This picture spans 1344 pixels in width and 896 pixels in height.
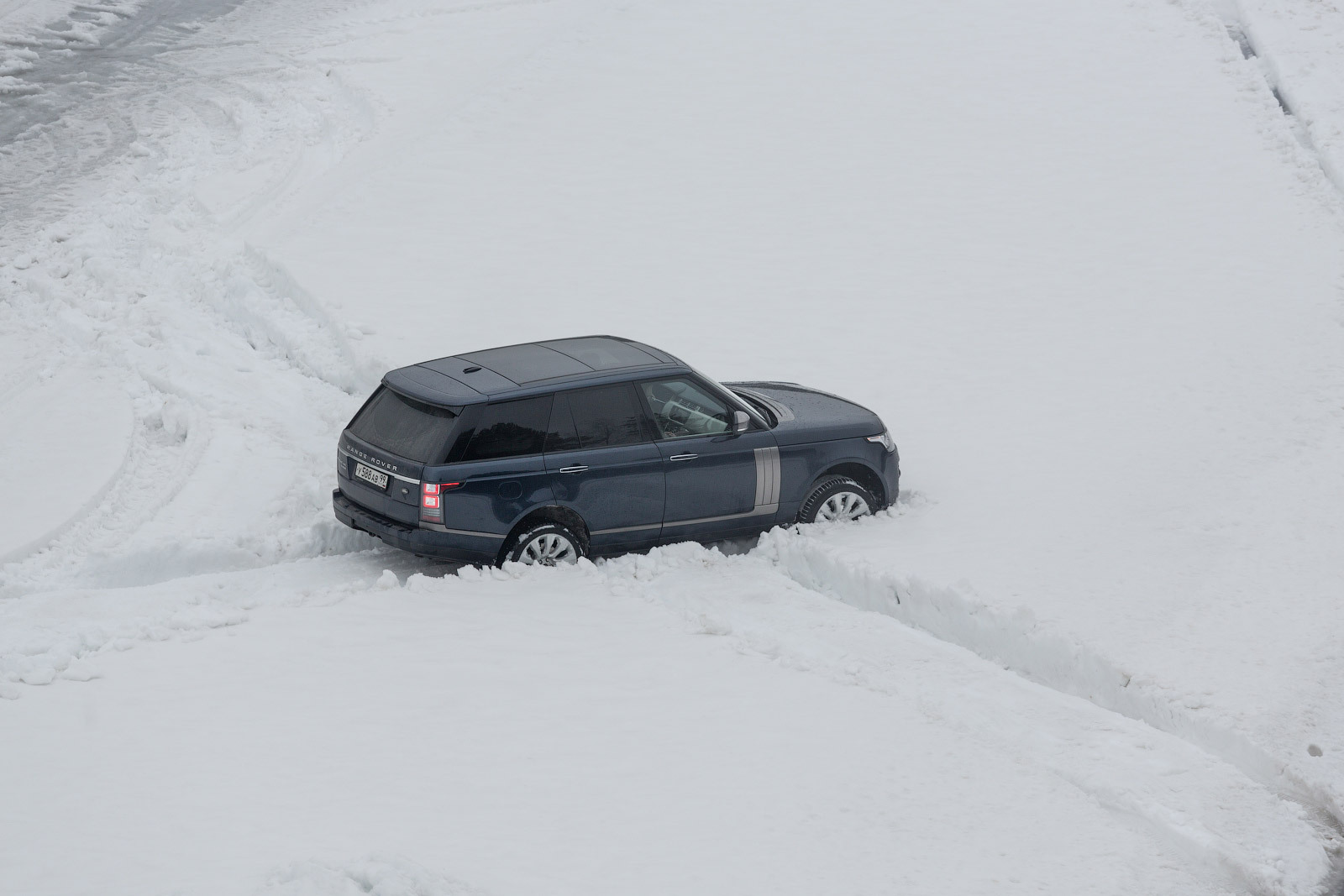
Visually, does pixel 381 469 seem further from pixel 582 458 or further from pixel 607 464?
pixel 607 464

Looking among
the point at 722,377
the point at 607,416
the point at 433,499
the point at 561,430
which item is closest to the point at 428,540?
the point at 433,499

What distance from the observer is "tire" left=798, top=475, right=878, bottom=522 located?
987cm

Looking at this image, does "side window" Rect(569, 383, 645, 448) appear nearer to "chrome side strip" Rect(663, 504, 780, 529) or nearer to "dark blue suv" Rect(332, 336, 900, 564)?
"dark blue suv" Rect(332, 336, 900, 564)

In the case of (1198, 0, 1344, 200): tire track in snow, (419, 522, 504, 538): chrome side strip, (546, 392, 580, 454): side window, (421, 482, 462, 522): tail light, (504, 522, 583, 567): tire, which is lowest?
(504, 522, 583, 567): tire

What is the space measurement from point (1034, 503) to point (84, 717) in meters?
6.76

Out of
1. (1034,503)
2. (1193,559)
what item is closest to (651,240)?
(1034,503)

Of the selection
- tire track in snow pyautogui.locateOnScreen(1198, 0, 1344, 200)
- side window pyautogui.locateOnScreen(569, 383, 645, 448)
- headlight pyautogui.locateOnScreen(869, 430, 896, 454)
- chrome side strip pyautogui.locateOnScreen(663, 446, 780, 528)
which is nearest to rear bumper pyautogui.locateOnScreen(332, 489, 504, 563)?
side window pyautogui.locateOnScreen(569, 383, 645, 448)

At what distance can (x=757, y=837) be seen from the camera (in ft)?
19.8

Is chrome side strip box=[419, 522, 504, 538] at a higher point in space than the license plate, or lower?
lower

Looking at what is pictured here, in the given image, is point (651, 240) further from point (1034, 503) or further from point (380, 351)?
point (1034, 503)

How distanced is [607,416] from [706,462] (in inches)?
31.0

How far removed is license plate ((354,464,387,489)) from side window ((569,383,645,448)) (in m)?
1.32

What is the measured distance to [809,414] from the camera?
10.1m

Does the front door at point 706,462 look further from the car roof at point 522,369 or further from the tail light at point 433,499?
the tail light at point 433,499
